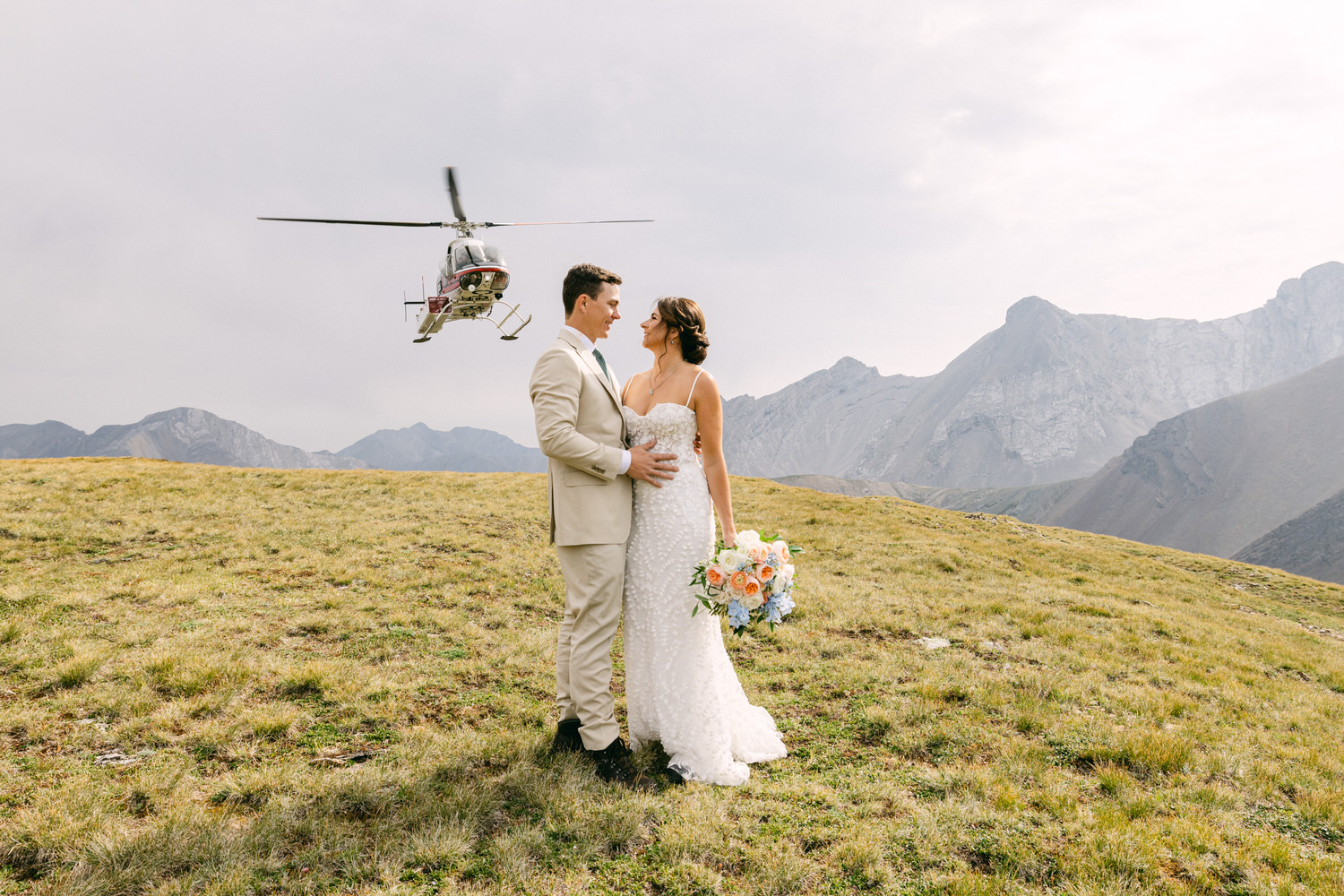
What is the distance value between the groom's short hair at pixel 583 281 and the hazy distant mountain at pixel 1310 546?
225693 millimetres

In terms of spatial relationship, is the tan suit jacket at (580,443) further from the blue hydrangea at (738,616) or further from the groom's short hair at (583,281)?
the blue hydrangea at (738,616)

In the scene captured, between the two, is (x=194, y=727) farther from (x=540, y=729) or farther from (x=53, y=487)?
(x=53, y=487)

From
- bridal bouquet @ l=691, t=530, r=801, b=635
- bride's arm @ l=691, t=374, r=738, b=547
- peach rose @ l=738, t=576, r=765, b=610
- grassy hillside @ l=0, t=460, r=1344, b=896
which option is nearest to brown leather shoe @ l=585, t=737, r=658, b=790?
→ grassy hillside @ l=0, t=460, r=1344, b=896

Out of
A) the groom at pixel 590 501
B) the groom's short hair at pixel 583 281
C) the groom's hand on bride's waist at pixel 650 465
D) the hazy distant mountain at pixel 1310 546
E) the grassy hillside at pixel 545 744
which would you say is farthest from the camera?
the hazy distant mountain at pixel 1310 546

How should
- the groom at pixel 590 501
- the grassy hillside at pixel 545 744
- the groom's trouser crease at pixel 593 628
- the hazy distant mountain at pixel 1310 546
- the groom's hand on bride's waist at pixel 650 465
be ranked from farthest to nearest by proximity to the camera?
the hazy distant mountain at pixel 1310 546 < the groom's hand on bride's waist at pixel 650 465 < the groom's trouser crease at pixel 593 628 < the groom at pixel 590 501 < the grassy hillside at pixel 545 744

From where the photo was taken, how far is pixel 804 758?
Result: 6.23 meters

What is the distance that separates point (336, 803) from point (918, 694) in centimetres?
657

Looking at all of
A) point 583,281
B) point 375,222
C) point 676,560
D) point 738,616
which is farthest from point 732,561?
point 375,222

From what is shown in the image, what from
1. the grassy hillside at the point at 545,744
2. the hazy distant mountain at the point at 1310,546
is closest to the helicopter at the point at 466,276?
the grassy hillside at the point at 545,744

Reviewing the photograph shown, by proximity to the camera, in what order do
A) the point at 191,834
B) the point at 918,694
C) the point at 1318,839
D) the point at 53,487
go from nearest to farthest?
the point at 191,834
the point at 1318,839
the point at 918,694
the point at 53,487

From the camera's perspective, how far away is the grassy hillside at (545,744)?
14.2 feet

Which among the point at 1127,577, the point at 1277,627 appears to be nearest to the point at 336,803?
the point at 1277,627

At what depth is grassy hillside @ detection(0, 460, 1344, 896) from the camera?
14.2ft

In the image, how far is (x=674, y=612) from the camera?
19.3 feet
